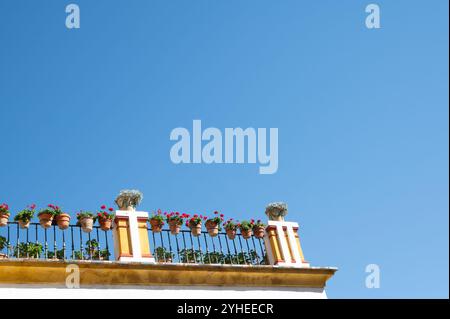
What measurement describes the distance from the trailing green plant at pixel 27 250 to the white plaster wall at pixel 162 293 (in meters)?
0.67

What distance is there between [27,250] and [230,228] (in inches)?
176

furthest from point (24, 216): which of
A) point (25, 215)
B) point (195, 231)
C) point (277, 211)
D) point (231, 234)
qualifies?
point (277, 211)

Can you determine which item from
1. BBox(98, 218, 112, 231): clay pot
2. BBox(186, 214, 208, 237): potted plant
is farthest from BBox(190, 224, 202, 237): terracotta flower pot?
BBox(98, 218, 112, 231): clay pot

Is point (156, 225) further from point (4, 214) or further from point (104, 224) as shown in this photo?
point (4, 214)

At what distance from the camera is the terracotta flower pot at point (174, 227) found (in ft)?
38.1

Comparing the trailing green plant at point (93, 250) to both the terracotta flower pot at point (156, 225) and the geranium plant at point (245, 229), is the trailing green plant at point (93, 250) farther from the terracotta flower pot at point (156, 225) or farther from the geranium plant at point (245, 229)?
the geranium plant at point (245, 229)

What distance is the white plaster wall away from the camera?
9508mm

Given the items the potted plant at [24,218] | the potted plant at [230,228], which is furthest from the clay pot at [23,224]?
the potted plant at [230,228]

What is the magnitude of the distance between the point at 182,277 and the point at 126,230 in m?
1.54

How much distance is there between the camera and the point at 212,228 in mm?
12055

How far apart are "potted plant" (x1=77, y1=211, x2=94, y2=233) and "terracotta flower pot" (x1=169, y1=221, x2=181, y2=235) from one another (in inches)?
66.5

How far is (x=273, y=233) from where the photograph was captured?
12375 mm

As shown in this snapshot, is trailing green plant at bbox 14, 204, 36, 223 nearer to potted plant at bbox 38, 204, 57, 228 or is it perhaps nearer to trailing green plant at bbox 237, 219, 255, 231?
potted plant at bbox 38, 204, 57, 228
